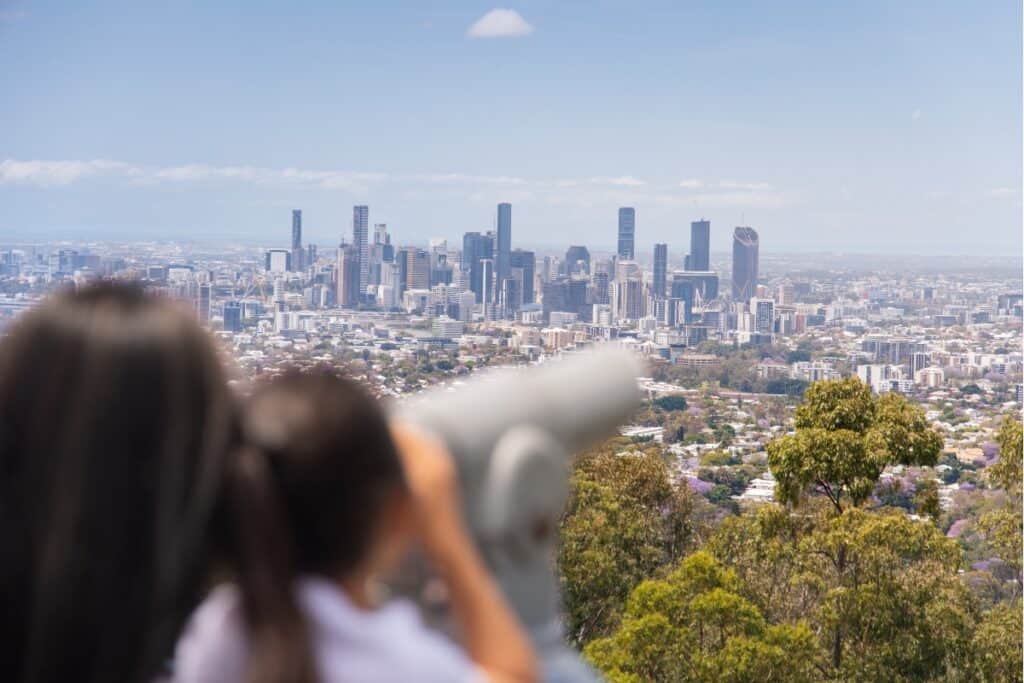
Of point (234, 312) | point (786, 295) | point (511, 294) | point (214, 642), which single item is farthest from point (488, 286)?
point (214, 642)

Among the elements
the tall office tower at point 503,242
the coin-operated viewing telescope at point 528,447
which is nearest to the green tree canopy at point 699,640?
the coin-operated viewing telescope at point 528,447

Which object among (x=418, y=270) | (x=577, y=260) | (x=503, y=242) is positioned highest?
(x=503, y=242)

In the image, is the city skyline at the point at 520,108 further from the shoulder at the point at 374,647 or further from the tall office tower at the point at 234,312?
the shoulder at the point at 374,647

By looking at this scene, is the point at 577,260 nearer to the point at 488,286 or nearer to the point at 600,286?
the point at 600,286

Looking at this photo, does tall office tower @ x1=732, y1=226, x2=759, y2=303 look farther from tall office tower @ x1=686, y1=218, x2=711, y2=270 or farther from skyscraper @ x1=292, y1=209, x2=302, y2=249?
skyscraper @ x1=292, y1=209, x2=302, y2=249

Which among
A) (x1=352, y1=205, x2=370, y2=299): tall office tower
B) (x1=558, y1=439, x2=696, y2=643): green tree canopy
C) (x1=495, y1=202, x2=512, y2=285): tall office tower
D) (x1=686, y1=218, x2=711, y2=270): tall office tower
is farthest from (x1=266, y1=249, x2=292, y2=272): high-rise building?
(x1=558, y1=439, x2=696, y2=643): green tree canopy

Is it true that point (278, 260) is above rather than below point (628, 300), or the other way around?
above
